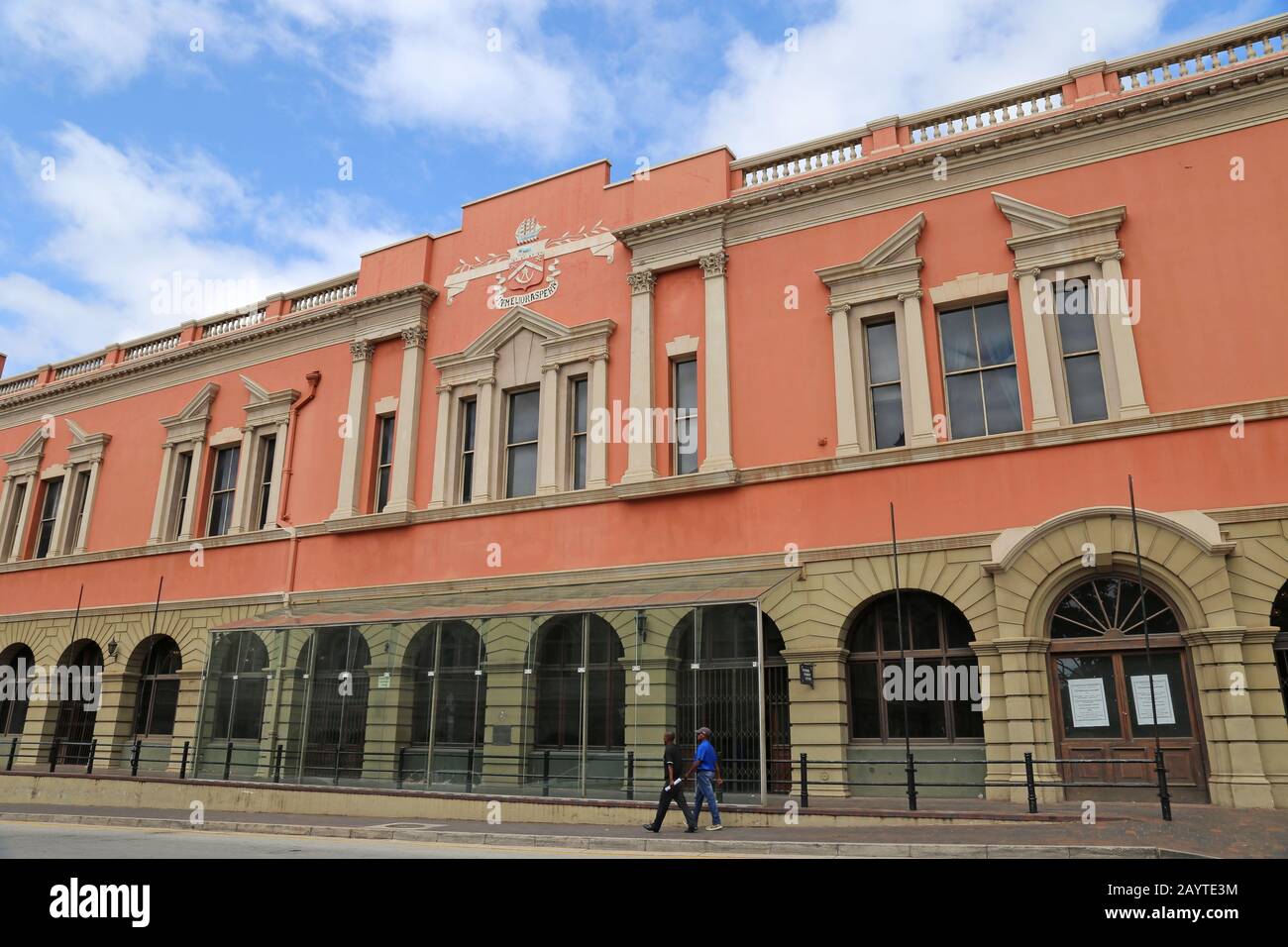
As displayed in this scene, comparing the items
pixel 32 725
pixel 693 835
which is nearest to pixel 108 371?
pixel 32 725

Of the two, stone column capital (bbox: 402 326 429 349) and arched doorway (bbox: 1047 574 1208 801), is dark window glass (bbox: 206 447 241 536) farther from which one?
arched doorway (bbox: 1047 574 1208 801)

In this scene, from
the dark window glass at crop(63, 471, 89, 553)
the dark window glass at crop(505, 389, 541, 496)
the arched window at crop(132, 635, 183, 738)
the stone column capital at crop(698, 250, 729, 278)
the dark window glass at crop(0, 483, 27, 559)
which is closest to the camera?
the stone column capital at crop(698, 250, 729, 278)

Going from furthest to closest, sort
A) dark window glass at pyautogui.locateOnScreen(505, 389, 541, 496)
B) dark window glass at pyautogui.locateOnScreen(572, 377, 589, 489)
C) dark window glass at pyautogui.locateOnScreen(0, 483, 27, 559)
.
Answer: dark window glass at pyautogui.locateOnScreen(0, 483, 27, 559)
dark window glass at pyautogui.locateOnScreen(505, 389, 541, 496)
dark window glass at pyautogui.locateOnScreen(572, 377, 589, 489)

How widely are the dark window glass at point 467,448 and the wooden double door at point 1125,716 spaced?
14417 millimetres

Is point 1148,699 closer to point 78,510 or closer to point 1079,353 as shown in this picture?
point 1079,353

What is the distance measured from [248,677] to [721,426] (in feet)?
43.7

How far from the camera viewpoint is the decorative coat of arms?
76.9 feet

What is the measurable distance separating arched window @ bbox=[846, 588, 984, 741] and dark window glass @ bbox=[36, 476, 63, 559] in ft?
93.9

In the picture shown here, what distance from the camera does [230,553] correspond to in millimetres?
27109

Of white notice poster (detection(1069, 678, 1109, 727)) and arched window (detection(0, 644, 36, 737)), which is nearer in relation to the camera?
white notice poster (detection(1069, 678, 1109, 727))

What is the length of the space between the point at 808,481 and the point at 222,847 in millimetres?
12152

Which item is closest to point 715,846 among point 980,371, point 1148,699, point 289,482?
point 1148,699

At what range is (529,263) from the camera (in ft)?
79.5

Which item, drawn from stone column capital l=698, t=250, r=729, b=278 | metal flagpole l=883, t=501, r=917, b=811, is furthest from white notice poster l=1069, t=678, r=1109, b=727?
stone column capital l=698, t=250, r=729, b=278
